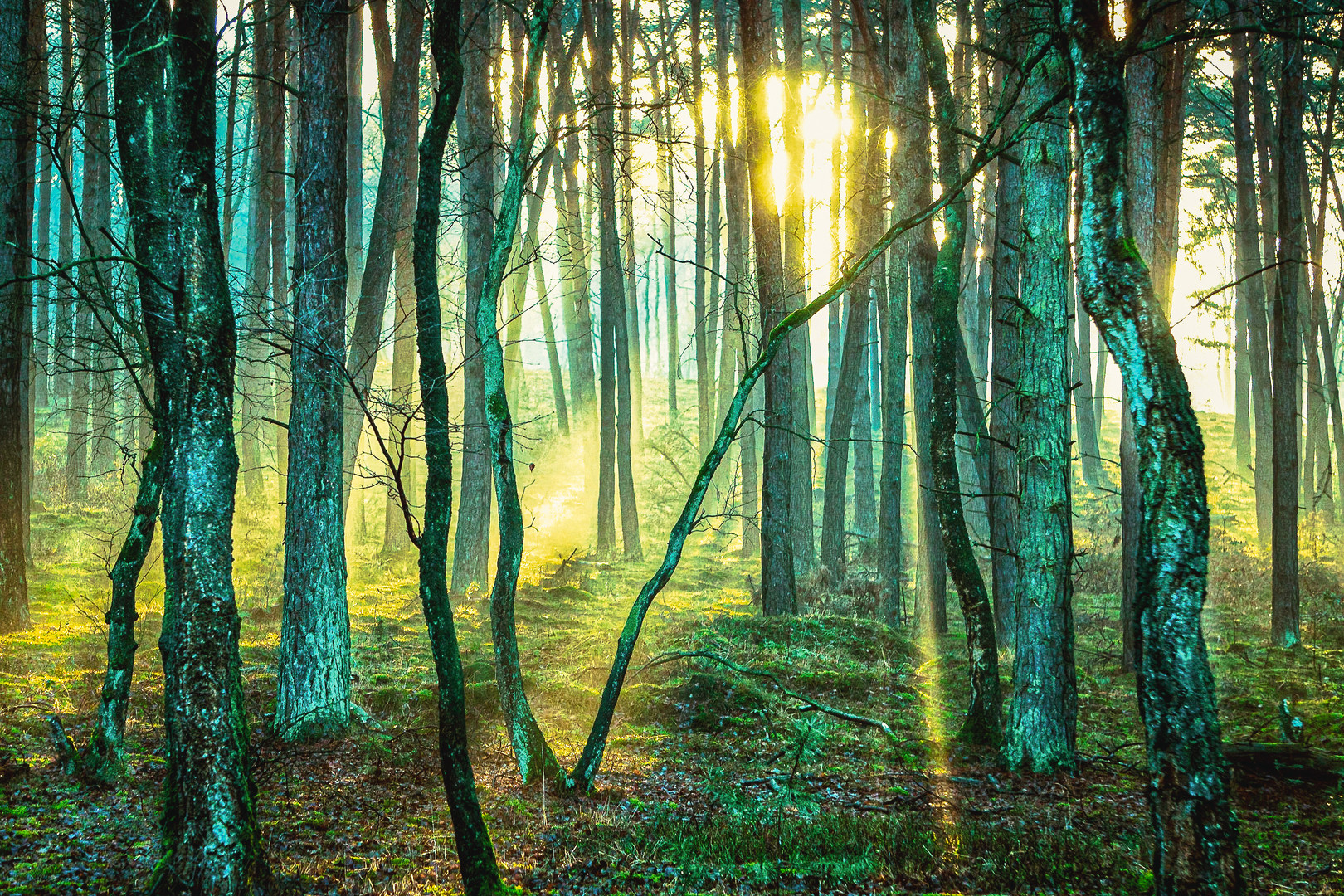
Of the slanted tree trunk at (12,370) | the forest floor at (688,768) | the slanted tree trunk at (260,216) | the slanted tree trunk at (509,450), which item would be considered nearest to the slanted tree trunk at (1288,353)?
the forest floor at (688,768)

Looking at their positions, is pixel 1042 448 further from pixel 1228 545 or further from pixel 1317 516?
pixel 1317 516

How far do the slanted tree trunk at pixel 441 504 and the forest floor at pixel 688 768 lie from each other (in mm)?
708

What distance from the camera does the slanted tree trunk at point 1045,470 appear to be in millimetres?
7375

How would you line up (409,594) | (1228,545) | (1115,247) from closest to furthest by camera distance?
(1115,247)
(409,594)
(1228,545)

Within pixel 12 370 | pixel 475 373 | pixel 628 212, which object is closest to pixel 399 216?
pixel 475 373

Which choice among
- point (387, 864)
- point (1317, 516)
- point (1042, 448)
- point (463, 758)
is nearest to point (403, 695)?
point (387, 864)

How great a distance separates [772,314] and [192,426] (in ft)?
26.0

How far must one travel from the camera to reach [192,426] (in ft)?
15.2

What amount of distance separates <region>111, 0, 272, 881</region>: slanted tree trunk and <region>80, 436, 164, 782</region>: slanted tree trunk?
4.33ft

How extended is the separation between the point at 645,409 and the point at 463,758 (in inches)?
1413

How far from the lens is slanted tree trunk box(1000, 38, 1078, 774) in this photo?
24.2 ft

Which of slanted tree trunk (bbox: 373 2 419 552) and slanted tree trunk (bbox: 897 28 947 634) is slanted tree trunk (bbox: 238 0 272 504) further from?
slanted tree trunk (bbox: 897 28 947 634)

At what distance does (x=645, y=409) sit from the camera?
40.5m

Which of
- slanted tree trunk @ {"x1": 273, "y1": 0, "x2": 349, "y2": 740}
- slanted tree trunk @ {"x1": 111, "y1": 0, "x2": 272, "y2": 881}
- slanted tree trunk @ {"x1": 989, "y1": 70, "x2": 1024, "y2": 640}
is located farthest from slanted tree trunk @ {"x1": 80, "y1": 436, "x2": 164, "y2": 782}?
slanted tree trunk @ {"x1": 989, "y1": 70, "x2": 1024, "y2": 640}
